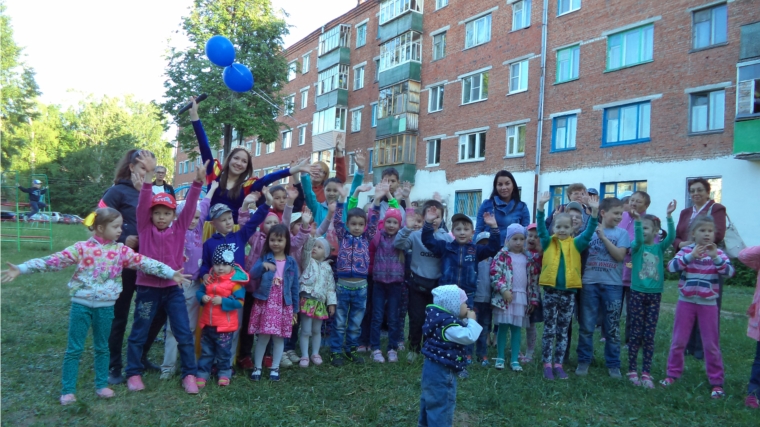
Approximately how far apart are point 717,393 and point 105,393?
546cm

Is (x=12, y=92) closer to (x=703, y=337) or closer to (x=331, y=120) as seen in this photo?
(x=331, y=120)

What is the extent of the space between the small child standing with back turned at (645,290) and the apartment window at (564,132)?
16031mm

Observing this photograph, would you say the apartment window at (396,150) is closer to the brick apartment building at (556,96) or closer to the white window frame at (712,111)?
the brick apartment building at (556,96)

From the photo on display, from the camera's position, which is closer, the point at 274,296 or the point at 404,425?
the point at 404,425

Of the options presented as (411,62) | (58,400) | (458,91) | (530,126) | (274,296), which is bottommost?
(58,400)

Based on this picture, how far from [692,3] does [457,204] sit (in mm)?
12522

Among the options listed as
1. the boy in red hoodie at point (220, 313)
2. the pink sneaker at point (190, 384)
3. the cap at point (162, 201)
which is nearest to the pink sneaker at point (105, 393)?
the pink sneaker at point (190, 384)

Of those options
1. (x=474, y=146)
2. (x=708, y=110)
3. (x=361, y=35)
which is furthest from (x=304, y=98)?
(x=708, y=110)

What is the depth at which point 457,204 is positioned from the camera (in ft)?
85.6

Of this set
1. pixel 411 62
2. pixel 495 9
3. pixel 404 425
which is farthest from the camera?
pixel 411 62

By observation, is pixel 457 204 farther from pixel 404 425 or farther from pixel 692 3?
pixel 404 425

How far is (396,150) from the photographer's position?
29.0 m

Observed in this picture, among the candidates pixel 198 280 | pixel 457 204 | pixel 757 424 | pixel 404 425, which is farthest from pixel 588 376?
pixel 457 204

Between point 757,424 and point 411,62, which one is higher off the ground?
point 411,62
